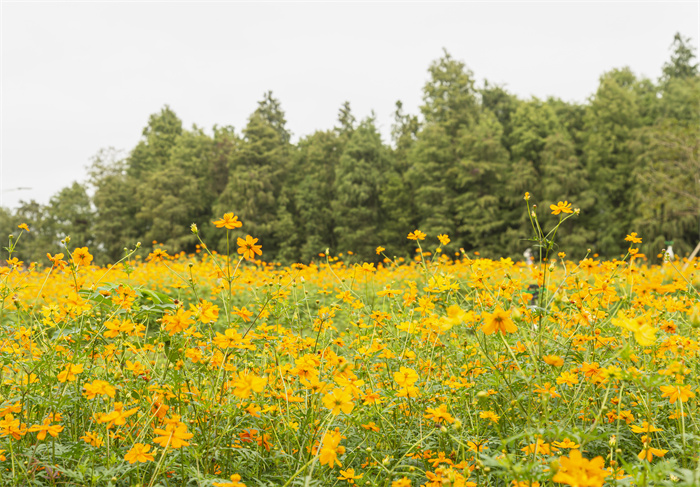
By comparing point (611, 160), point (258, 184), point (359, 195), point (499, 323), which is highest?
point (258, 184)

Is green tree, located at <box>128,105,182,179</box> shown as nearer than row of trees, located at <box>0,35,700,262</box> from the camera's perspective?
No

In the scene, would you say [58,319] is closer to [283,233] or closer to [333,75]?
[283,233]

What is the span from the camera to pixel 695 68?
78.0 feet

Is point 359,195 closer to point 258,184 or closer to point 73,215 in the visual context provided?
point 258,184

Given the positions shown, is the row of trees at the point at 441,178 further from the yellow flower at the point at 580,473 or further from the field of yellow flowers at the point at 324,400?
the yellow flower at the point at 580,473

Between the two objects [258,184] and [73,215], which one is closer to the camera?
[258,184]

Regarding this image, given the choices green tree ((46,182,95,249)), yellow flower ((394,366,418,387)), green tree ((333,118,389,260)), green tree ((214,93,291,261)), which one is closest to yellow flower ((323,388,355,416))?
yellow flower ((394,366,418,387))

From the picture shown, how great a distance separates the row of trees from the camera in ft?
57.7

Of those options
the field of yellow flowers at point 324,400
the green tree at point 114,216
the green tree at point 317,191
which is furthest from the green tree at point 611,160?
the green tree at point 114,216

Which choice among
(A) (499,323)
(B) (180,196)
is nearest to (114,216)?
(B) (180,196)

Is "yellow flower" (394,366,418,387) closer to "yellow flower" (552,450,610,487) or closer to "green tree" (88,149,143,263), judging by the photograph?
"yellow flower" (552,450,610,487)

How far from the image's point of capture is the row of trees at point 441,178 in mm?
17578

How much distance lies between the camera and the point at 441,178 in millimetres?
19938

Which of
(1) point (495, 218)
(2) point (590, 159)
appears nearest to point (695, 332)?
(1) point (495, 218)
